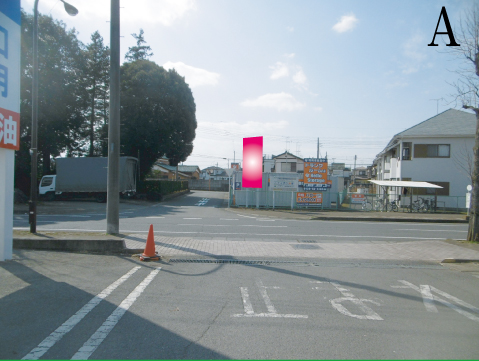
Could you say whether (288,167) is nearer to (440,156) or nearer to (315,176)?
(440,156)

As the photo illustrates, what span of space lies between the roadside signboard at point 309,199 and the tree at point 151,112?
1647 centimetres

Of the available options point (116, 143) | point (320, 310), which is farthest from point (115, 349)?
point (116, 143)

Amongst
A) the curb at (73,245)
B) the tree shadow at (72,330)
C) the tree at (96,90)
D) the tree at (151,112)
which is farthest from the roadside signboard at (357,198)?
the tree at (96,90)

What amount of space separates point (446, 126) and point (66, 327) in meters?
33.4

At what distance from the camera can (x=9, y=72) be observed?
7.73m

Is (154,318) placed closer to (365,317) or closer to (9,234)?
(365,317)

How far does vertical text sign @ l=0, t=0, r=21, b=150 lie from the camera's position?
752 centimetres

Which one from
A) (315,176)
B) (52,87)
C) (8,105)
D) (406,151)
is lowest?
(315,176)

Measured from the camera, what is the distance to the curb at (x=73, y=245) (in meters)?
9.35

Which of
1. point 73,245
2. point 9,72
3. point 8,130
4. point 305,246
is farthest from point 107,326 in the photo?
point 305,246

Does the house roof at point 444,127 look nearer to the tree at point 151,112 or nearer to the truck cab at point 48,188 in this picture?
the tree at point 151,112

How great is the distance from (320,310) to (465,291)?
3.18 meters

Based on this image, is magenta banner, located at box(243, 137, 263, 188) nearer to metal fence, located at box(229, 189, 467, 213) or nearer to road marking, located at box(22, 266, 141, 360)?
metal fence, located at box(229, 189, 467, 213)

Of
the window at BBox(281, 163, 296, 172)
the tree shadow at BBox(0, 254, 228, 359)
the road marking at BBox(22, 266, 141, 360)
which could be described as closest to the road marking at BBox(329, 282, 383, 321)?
the tree shadow at BBox(0, 254, 228, 359)
